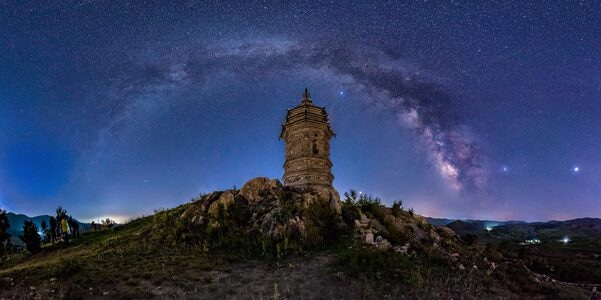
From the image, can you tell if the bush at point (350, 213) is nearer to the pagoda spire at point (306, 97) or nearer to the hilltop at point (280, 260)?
the hilltop at point (280, 260)

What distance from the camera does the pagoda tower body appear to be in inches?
973

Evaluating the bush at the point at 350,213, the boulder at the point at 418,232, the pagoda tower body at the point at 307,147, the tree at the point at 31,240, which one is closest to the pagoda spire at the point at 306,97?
the pagoda tower body at the point at 307,147

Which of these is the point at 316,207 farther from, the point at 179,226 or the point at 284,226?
the point at 179,226

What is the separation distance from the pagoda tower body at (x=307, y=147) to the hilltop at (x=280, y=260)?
262cm

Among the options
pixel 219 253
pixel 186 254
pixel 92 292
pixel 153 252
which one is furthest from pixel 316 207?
pixel 92 292

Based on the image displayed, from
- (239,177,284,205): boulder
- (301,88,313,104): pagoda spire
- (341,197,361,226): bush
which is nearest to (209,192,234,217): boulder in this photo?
(239,177,284,205): boulder

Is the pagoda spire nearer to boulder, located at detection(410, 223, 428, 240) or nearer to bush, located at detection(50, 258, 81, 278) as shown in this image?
boulder, located at detection(410, 223, 428, 240)

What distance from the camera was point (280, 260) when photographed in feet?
51.0

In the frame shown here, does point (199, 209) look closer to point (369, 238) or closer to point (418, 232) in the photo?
point (369, 238)

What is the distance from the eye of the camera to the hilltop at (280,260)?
466 inches

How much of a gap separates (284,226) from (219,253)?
3.78m

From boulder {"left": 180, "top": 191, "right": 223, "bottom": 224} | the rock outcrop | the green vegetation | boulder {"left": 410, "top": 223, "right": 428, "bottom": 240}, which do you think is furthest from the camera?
boulder {"left": 180, "top": 191, "right": 223, "bottom": 224}

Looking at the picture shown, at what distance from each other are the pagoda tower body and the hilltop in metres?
2.62

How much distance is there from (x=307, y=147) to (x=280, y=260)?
1139 cm
